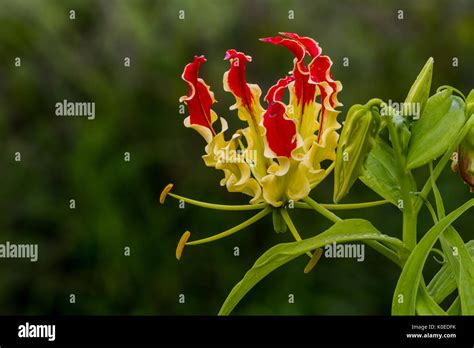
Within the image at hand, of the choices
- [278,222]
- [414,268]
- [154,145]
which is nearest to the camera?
[414,268]

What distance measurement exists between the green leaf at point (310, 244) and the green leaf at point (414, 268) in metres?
0.04

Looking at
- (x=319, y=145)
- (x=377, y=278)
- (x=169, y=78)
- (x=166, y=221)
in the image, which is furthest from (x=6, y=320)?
(x=169, y=78)

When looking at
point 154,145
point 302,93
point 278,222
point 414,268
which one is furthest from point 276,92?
point 154,145

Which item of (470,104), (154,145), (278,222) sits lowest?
(278,222)

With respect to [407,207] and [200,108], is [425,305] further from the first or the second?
[200,108]

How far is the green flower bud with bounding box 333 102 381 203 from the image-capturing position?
92 cm

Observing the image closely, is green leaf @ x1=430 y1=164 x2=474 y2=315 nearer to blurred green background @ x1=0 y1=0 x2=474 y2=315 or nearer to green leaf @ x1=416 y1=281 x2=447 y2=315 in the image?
green leaf @ x1=416 y1=281 x2=447 y2=315

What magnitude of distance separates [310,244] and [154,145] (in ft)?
6.21

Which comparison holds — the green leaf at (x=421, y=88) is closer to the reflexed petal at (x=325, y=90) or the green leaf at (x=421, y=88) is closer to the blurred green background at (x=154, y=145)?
the reflexed petal at (x=325, y=90)

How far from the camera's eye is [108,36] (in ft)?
9.64

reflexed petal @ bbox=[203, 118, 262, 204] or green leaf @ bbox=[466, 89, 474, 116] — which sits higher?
green leaf @ bbox=[466, 89, 474, 116]

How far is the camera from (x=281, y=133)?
962 millimetres

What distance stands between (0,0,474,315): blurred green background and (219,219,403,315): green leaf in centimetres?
153

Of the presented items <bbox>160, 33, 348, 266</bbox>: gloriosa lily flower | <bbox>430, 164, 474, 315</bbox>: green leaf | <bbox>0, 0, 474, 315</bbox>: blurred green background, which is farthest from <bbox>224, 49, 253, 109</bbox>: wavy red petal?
<bbox>0, 0, 474, 315</bbox>: blurred green background
